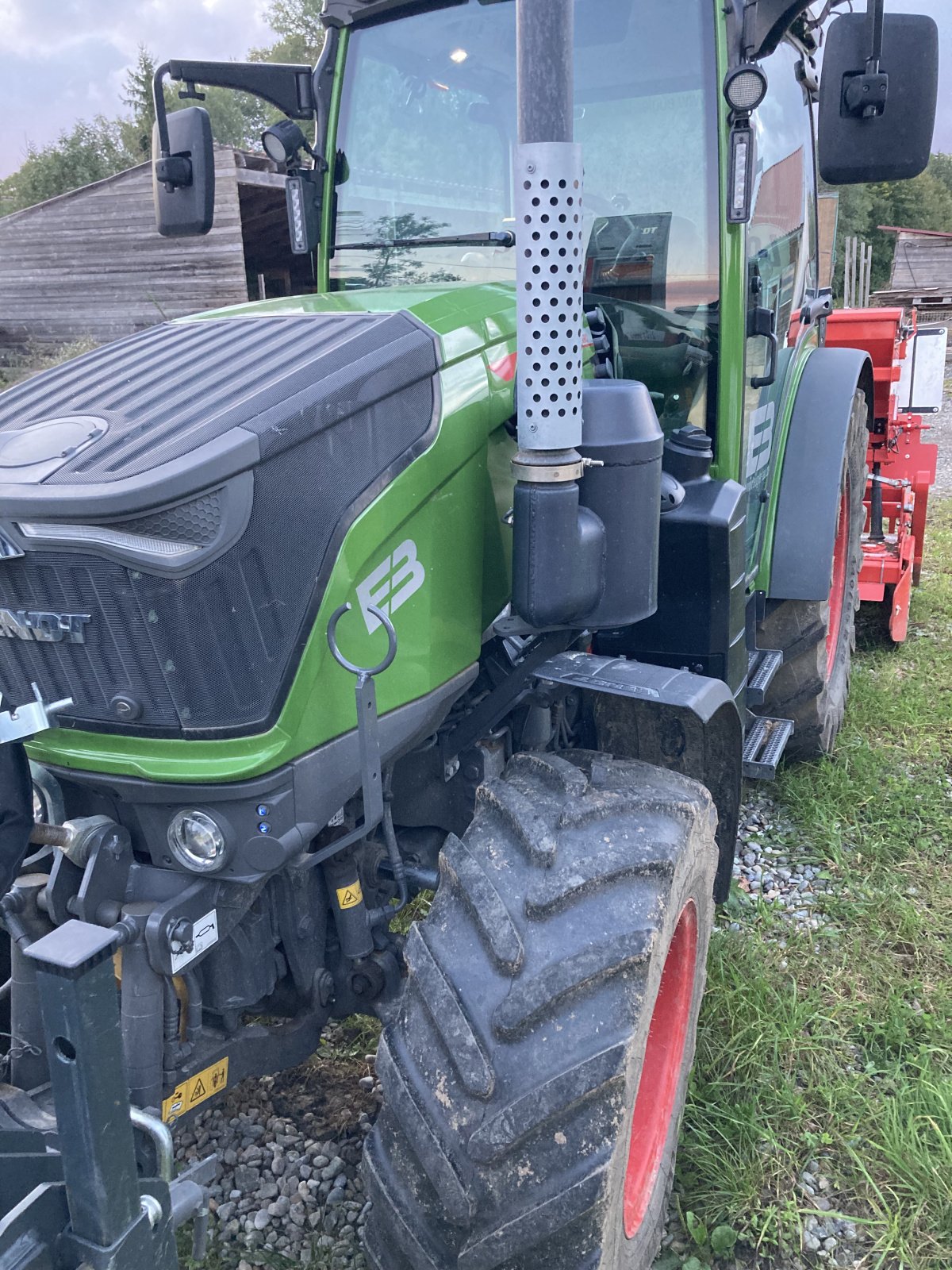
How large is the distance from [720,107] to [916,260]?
2319 centimetres

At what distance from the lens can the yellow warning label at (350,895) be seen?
1.89 metres

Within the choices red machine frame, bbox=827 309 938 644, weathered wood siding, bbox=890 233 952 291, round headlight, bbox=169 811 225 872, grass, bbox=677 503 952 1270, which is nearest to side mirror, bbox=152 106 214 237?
round headlight, bbox=169 811 225 872

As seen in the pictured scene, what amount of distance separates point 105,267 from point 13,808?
41.9 feet

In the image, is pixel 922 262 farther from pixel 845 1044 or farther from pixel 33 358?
pixel 845 1044

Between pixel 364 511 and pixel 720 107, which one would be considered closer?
pixel 364 511

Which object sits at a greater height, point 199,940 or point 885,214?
point 885,214

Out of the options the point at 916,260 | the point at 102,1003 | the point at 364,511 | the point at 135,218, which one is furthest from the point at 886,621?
the point at 916,260

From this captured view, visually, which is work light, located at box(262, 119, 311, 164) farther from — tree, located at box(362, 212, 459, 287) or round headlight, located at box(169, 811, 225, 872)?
round headlight, located at box(169, 811, 225, 872)

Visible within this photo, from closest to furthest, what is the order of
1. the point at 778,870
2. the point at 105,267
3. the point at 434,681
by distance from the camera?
the point at 434,681 → the point at 778,870 → the point at 105,267

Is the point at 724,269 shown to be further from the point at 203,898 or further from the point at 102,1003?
the point at 102,1003

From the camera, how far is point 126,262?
41.0 ft

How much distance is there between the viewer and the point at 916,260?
893 inches

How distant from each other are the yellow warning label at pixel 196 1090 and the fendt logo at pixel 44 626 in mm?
741

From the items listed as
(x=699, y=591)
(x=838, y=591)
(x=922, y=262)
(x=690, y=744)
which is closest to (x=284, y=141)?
(x=699, y=591)
